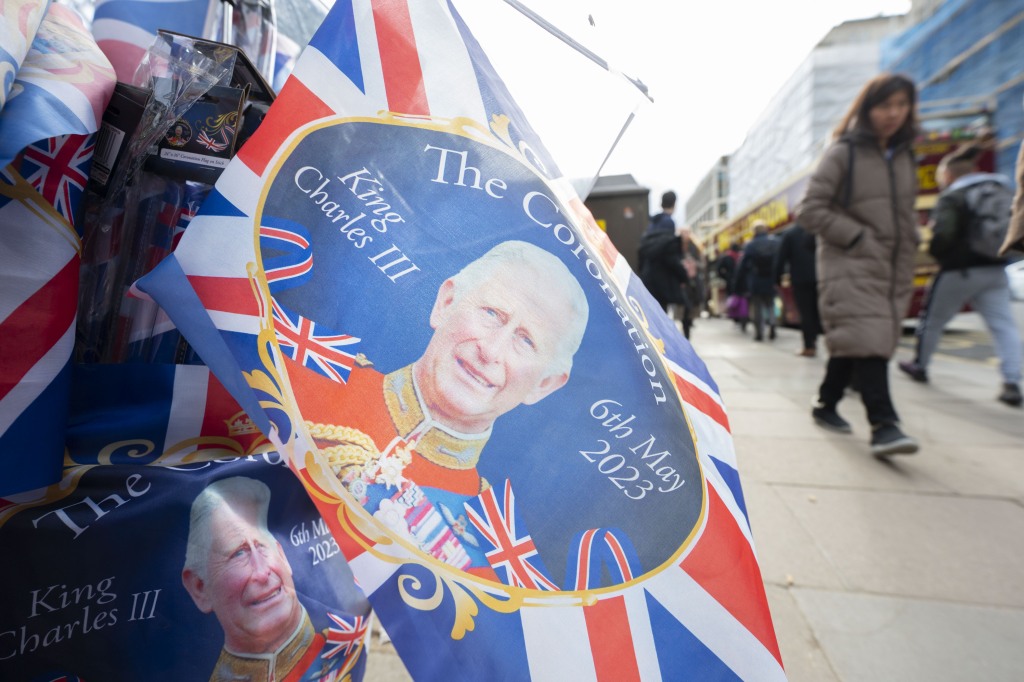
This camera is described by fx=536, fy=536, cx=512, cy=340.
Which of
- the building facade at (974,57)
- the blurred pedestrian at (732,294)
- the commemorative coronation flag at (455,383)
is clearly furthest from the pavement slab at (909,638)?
the building facade at (974,57)

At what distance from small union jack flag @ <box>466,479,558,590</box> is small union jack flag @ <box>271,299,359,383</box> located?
7.3 inches

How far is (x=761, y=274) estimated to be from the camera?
7898 mm

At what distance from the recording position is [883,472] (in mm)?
2562

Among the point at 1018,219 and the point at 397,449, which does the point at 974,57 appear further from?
the point at 397,449

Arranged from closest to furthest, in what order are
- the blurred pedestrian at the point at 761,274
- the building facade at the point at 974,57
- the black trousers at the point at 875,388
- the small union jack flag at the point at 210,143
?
the small union jack flag at the point at 210,143, the black trousers at the point at 875,388, the blurred pedestrian at the point at 761,274, the building facade at the point at 974,57

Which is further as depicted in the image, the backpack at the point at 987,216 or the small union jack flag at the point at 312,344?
the backpack at the point at 987,216

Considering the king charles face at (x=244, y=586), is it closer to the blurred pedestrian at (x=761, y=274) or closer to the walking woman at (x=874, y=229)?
the walking woman at (x=874, y=229)

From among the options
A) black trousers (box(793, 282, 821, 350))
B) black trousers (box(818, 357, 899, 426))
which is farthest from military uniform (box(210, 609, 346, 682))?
black trousers (box(793, 282, 821, 350))

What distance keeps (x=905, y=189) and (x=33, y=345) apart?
3.32 m

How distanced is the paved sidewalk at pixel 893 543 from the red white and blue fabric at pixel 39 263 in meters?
1.51

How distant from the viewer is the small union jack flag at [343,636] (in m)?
0.68

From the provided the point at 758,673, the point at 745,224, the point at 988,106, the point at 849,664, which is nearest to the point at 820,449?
the point at 849,664

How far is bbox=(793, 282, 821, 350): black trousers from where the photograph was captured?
19.1 ft

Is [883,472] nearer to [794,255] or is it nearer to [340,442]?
[340,442]
